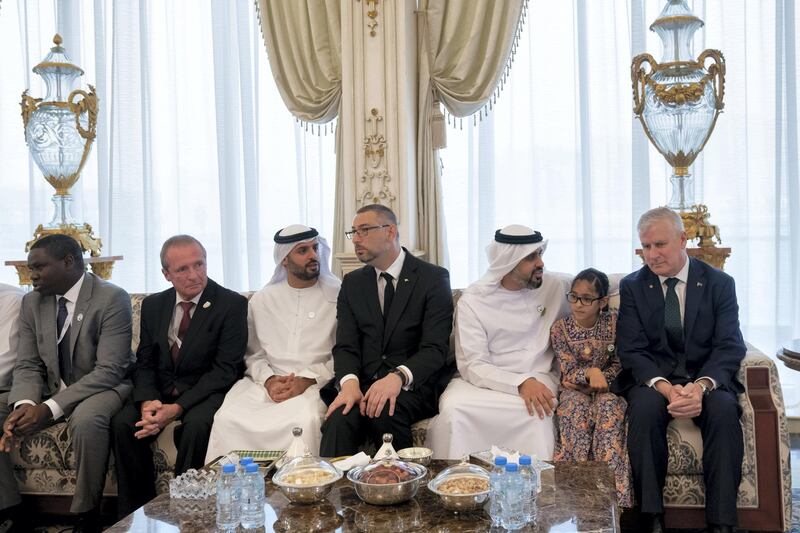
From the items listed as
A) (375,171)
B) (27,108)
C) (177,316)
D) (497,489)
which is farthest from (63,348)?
(497,489)

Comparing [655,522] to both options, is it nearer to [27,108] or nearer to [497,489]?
[497,489]

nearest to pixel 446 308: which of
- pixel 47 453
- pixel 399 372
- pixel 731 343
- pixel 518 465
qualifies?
pixel 399 372

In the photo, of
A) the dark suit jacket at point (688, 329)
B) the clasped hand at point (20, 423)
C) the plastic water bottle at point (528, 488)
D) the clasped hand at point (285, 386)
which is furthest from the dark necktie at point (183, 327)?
the plastic water bottle at point (528, 488)

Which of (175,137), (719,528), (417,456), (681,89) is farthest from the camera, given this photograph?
(175,137)

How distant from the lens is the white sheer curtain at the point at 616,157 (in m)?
4.89

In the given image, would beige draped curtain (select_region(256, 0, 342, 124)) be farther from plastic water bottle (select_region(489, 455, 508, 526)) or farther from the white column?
plastic water bottle (select_region(489, 455, 508, 526))

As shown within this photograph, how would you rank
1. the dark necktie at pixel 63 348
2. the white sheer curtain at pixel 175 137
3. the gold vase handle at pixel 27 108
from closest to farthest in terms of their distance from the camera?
the dark necktie at pixel 63 348
the gold vase handle at pixel 27 108
the white sheer curtain at pixel 175 137

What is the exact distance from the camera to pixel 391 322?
3.90 metres

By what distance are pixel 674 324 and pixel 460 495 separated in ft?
5.41

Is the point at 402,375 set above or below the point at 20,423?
above

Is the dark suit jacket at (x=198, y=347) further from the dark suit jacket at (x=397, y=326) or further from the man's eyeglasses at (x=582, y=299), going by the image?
the man's eyeglasses at (x=582, y=299)

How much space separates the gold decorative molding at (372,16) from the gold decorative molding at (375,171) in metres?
0.47

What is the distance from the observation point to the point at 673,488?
10.9 ft

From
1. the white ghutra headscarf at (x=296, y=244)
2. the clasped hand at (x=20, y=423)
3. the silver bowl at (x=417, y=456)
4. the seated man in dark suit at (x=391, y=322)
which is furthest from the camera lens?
the white ghutra headscarf at (x=296, y=244)
